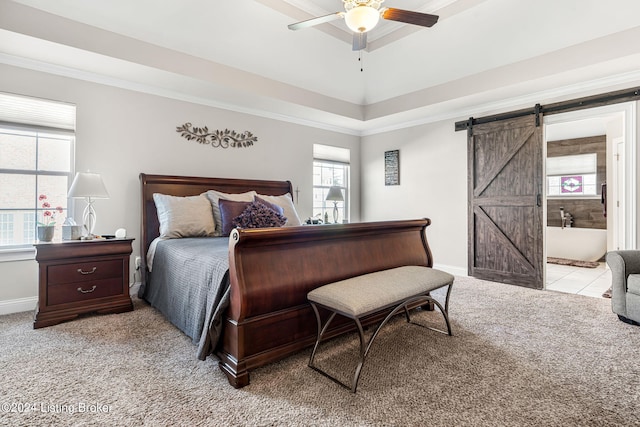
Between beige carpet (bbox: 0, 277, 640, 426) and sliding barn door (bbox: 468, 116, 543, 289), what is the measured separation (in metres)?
1.41

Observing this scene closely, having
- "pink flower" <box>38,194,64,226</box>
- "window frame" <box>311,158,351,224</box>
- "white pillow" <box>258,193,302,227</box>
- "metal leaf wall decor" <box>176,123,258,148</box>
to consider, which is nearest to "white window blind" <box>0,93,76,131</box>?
"pink flower" <box>38,194,64,226</box>

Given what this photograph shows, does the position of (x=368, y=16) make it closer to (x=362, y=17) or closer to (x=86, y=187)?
(x=362, y=17)

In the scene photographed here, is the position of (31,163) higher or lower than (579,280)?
higher

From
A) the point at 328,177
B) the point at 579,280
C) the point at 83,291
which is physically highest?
the point at 328,177

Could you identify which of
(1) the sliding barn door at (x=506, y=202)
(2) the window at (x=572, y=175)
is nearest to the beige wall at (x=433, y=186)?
(1) the sliding barn door at (x=506, y=202)

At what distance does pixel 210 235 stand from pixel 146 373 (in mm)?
Answer: 1736

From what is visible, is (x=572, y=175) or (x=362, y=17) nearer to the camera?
(x=362, y=17)

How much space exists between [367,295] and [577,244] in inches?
232

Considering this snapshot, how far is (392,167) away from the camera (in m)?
5.59

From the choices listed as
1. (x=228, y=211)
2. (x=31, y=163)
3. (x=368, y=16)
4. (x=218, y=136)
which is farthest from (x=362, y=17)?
(x=31, y=163)

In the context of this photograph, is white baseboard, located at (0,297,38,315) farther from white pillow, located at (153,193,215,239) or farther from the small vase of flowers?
white pillow, located at (153,193,215,239)

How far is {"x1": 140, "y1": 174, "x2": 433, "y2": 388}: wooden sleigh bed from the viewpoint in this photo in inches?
72.9

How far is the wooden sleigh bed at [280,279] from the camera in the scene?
1851 mm

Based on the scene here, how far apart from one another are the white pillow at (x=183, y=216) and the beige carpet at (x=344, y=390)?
95 cm
